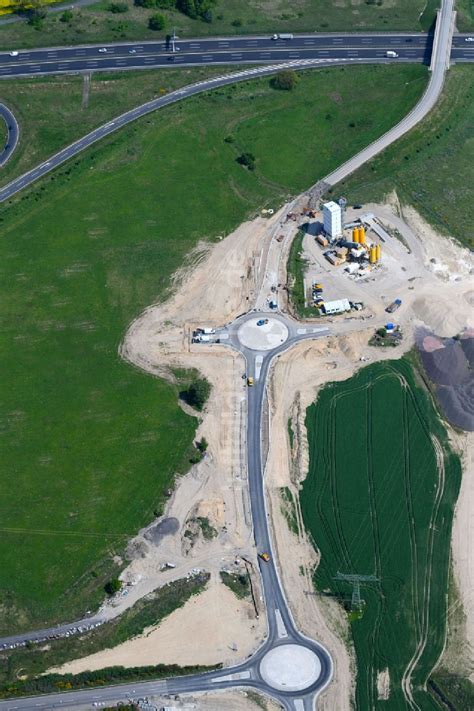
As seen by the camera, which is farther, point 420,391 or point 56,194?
point 56,194

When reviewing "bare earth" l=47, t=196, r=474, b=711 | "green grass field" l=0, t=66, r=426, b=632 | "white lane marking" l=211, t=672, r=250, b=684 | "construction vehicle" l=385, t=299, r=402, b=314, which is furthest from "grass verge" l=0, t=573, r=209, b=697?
"construction vehicle" l=385, t=299, r=402, b=314

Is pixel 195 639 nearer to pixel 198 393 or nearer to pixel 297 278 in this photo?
pixel 198 393

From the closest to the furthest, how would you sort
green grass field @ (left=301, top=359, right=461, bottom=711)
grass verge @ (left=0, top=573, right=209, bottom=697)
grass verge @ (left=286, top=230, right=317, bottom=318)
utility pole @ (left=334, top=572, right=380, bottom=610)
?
grass verge @ (left=0, top=573, right=209, bottom=697)
green grass field @ (left=301, top=359, right=461, bottom=711)
utility pole @ (left=334, top=572, right=380, bottom=610)
grass verge @ (left=286, top=230, right=317, bottom=318)

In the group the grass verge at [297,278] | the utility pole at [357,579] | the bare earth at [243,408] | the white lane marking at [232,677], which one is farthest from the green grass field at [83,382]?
the utility pole at [357,579]

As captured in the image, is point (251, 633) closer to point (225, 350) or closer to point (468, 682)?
point (468, 682)

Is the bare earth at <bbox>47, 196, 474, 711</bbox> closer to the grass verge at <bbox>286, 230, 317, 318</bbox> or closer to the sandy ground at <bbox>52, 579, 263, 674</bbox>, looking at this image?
the sandy ground at <bbox>52, 579, 263, 674</bbox>

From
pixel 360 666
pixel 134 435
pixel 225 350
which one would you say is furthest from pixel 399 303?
pixel 360 666

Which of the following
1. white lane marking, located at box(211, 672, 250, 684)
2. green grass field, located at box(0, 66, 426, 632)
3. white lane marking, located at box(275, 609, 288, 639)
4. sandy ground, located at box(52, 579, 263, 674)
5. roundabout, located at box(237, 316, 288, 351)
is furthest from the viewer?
roundabout, located at box(237, 316, 288, 351)
